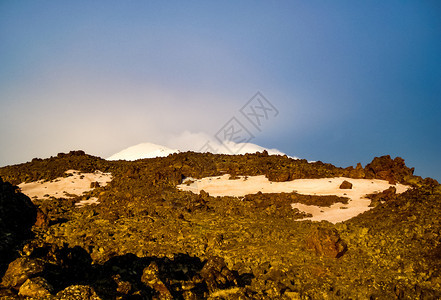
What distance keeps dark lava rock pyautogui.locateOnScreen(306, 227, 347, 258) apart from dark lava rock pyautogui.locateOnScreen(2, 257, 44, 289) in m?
7.51

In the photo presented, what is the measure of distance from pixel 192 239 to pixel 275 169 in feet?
44.4

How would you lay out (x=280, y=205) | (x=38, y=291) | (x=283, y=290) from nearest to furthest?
(x=38, y=291) → (x=283, y=290) → (x=280, y=205)

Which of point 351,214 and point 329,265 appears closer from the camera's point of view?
point 329,265

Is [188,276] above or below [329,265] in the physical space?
below

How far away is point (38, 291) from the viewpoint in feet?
18.0

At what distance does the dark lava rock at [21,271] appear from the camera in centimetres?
597

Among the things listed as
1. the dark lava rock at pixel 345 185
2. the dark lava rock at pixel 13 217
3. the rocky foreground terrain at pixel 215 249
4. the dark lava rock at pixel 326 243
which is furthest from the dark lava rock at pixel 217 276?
the dark lava rock at pixel 345 185

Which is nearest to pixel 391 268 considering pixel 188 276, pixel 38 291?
pixel 188 276

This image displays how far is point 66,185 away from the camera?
22.2 metres

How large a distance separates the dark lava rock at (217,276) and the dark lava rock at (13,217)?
5.68 m

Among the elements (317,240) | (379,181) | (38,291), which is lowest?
(38,291)

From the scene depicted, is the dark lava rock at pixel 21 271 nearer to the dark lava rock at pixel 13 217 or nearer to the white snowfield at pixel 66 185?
the dark lava rock at pixel 13 217

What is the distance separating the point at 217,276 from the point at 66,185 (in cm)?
1835

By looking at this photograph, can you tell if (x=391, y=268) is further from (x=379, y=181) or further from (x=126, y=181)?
(x=126, y=181)
